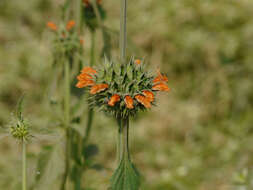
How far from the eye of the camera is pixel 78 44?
116cm

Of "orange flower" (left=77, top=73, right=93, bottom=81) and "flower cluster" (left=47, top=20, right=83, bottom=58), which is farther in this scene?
"flower cluster" (left=47, top=20, right=83, bottom=58)

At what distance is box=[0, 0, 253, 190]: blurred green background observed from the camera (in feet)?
6.89

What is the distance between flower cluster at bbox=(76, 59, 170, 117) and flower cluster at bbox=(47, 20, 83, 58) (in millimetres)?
298

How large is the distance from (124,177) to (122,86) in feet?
0.68

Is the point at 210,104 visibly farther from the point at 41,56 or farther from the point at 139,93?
the point at 139,93

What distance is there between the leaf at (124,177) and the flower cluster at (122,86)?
112 millimetres

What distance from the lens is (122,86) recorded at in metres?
0.84

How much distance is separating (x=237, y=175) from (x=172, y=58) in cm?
149

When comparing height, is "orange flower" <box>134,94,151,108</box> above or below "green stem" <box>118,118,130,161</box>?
above

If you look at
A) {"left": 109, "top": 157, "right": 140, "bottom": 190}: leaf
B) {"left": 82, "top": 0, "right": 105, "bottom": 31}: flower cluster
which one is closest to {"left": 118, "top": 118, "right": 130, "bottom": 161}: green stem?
{"left": 109, "top": 157, "right": 140, "bottom": 190}: leaf

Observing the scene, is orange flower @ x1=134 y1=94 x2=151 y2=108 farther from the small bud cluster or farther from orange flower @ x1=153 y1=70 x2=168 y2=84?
the small bud cluster

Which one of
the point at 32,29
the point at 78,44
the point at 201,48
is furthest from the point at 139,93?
the point at 32,29

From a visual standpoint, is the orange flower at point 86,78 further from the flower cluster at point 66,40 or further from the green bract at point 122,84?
the flower cluster at point 66,40

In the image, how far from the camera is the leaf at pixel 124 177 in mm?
830
